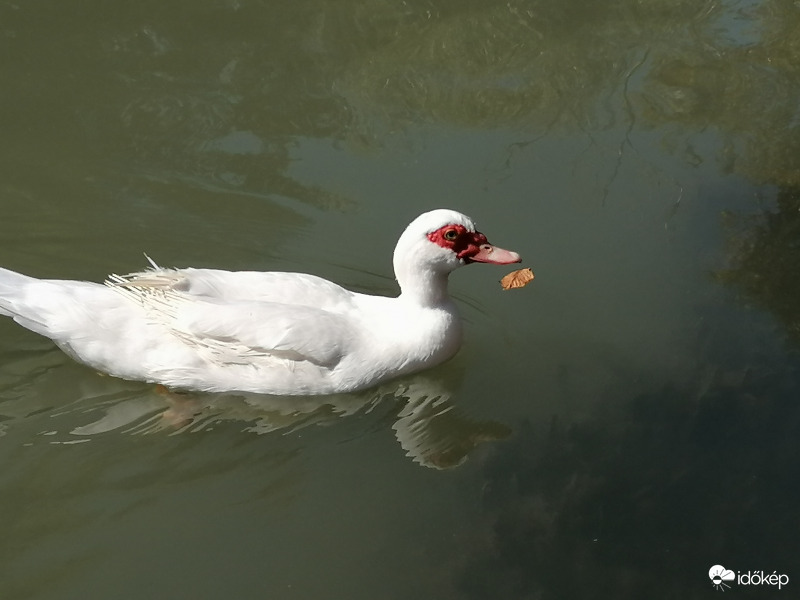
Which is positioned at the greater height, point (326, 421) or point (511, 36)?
point (511, 36)

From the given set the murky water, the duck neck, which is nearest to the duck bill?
the duck neck

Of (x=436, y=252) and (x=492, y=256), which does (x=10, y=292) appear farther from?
(x=492, y=256)

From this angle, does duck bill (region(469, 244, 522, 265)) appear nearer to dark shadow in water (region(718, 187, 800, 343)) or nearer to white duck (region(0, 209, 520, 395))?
white duck (region(0, 209, 520, 395))

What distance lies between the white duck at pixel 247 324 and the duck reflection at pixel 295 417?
13 cm

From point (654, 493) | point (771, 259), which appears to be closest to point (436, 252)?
point (654, 493)

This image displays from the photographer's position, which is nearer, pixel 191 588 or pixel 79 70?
pixel 191 588

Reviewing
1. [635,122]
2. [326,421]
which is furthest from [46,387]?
[635,122]

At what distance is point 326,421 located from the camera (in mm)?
4820

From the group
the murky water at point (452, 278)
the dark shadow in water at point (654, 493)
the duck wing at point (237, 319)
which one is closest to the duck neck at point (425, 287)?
the duck wing at point (237, 319)

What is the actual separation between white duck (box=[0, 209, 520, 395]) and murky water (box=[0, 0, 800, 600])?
0.83 feet

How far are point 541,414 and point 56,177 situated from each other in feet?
12.2

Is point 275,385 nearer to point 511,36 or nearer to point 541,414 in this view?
point 541,414

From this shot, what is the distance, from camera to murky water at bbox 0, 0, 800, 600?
421 cm

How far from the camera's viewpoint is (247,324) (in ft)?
14.8
